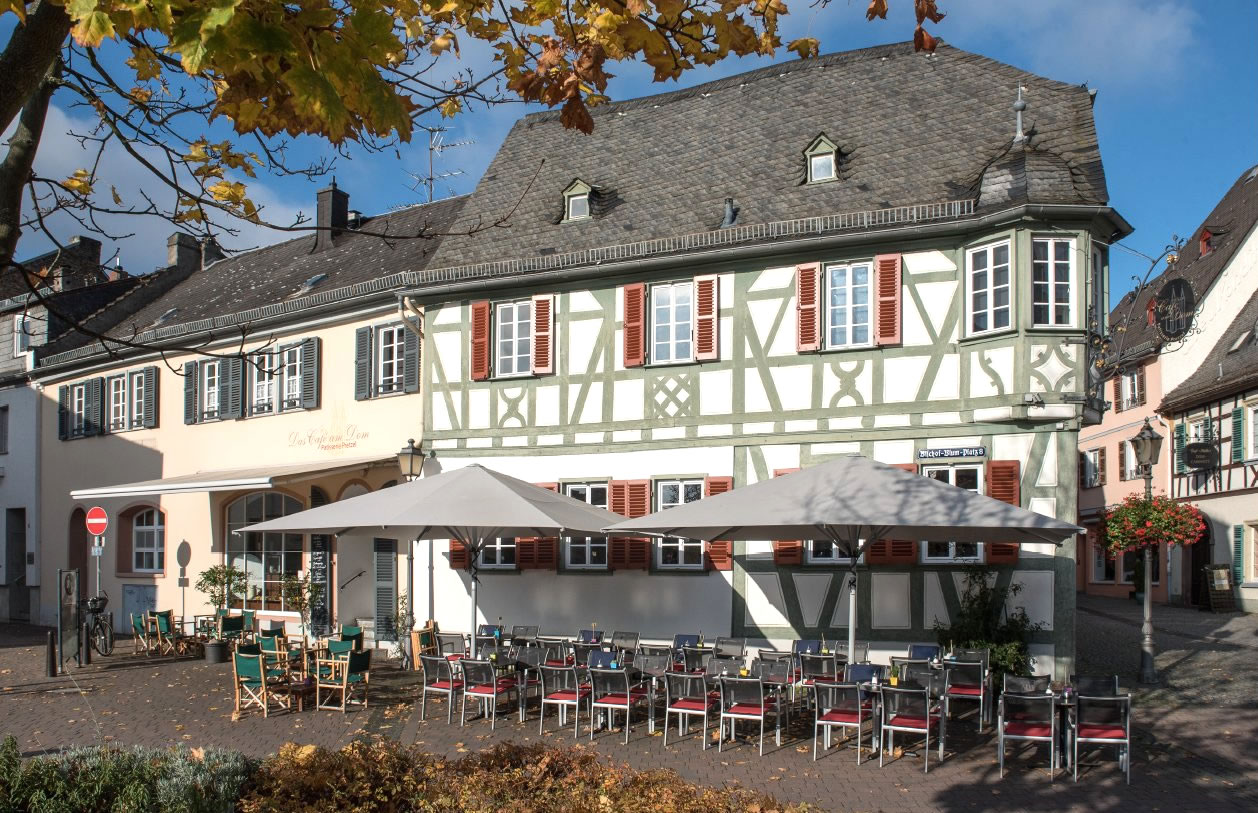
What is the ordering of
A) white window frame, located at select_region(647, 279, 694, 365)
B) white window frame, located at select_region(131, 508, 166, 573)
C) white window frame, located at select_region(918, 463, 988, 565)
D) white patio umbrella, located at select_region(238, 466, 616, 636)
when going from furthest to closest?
1. white window frame, located at select_region(131, 508, 166, 573)
2. white window frame, located at select_region(647, 279, 694, 365)
3. white window frame, located at select_region(918, 463, 988, 565)
4. white patio umbrella, located at select_region(238, 466, 616, 636)

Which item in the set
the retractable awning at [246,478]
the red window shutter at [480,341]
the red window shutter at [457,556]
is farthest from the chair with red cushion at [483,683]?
the retractable awning at [246,478]

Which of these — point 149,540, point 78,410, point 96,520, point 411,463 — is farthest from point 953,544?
point 78,410

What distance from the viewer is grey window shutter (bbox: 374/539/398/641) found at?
59.4 feet

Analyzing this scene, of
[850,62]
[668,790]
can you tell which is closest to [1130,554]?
[850,62]

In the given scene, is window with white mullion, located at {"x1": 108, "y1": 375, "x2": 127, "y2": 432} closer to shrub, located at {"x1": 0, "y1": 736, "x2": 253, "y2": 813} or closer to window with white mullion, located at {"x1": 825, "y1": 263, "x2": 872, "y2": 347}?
window with white mullion, located at {"x1": 825, "y1": 263, "x2": 872, "y2": 347}

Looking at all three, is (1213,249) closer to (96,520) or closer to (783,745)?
(783,745)

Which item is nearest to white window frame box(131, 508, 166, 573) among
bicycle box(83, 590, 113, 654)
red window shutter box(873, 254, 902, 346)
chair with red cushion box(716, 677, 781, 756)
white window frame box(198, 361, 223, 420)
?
white window frame box(198, 361, 223, 420)

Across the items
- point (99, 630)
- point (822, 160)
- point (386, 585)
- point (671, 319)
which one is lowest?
point (99, 630)

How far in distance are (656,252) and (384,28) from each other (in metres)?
12.3

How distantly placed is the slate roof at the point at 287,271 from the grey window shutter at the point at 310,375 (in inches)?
56.6

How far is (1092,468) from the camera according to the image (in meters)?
36.7

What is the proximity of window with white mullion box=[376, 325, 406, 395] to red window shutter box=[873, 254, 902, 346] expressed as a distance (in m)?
7.72

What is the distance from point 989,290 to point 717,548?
4759 millimetres

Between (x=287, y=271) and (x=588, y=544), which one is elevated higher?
(x=287, y=271)
